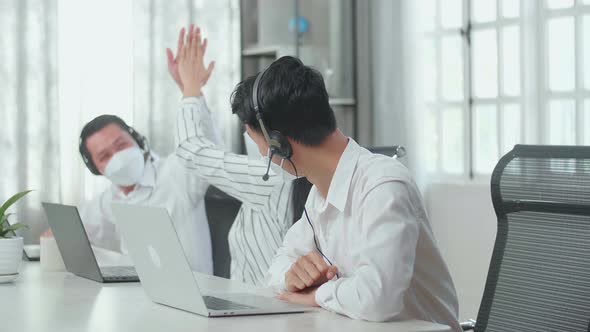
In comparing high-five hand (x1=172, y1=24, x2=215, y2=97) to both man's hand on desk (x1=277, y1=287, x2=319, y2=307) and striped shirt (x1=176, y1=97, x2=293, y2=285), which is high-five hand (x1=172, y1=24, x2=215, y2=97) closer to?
striped shirt (x1=176, y1=97, x2=293, y2=285)

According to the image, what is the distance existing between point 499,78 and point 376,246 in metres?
2.76

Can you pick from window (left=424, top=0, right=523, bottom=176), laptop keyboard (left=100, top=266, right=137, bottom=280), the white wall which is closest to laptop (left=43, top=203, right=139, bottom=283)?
laptop keyboard (left=100, top=266, right=137, bottom=280)

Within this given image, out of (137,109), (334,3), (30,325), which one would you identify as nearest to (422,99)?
(334,3)

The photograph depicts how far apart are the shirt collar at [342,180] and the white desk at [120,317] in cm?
22

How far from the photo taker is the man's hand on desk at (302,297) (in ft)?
5.44

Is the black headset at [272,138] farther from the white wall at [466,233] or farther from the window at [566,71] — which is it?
the white wall at [466,233]

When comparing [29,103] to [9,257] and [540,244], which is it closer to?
[9,257]

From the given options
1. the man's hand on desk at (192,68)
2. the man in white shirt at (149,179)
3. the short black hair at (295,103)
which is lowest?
the man in white shirt at (149,179)

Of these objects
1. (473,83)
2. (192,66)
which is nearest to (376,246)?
(192,66)

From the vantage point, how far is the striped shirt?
2.60 m

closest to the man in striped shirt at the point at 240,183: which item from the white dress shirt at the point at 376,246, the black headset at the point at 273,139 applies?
the white dress shirt at the point at 376,246

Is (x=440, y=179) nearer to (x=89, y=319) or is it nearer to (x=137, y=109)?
(x=137, y=109)

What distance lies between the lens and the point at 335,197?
170 centimetres

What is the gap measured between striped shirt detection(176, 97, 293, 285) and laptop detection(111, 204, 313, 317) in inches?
31.1
